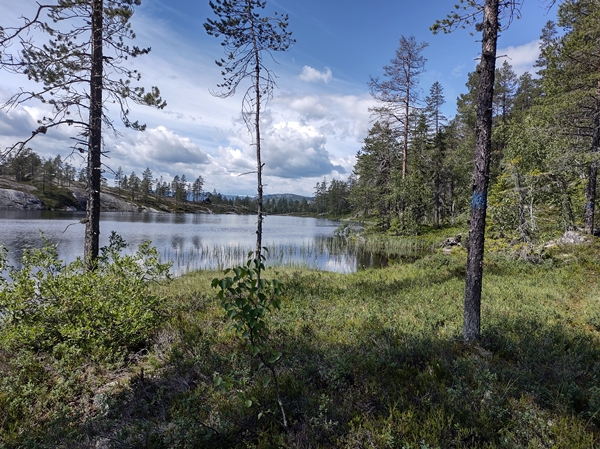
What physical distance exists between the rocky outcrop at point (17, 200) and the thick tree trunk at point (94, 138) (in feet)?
260

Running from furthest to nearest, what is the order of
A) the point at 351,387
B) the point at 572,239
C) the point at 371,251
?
the point at 371,251
the point at 572,239
the point at 351,387

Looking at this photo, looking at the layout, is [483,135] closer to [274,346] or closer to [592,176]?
Answer: [274,346]

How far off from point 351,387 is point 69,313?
Result: 4.64 meters

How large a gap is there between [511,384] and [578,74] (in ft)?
54.3

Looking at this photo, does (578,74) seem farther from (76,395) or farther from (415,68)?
A: (76,395)

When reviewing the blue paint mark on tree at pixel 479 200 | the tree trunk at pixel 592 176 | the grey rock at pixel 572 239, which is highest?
the tree trunk at pixel 592 176

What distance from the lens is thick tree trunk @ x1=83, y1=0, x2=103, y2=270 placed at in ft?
27.3

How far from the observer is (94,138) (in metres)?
8.45

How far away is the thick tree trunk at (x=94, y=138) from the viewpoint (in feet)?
27.3

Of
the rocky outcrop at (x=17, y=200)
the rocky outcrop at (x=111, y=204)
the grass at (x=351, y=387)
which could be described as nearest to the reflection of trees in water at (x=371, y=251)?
the grass at (x=351, y=387)

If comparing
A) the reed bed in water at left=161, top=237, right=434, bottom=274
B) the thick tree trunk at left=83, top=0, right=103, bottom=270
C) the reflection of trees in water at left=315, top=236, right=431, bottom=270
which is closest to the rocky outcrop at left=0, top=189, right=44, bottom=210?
the reed bed in water at left=161, top=237, right=434, bottom=274

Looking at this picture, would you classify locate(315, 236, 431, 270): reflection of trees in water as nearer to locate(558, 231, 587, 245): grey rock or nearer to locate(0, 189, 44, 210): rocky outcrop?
locate(558, 231, 587, 245): grey rock

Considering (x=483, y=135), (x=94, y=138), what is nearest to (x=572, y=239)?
(x=483, y=135)

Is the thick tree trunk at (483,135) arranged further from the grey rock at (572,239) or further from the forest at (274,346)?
the grey rock at (572,239)
